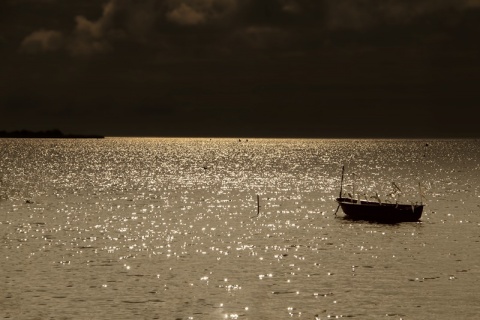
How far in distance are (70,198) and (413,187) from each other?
77500mm

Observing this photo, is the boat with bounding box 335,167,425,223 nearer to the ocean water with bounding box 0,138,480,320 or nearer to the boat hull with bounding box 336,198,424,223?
the boat hull with bounding box 336,198,424,223

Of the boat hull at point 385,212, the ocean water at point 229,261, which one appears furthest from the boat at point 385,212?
the ocean water at point 229,261

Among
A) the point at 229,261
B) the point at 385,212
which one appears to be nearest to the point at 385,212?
the point at 385,212

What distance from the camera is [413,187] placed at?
165750mm

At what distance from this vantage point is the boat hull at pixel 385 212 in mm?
95750

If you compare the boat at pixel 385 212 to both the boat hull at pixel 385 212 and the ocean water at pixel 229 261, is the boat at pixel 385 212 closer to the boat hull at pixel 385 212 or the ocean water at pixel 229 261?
the boat hull at pixel 385 212

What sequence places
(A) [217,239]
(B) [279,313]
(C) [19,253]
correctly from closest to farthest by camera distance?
(B) [279,313]
(C) [19,253]
(A) [217,239]

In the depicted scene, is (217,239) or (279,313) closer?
(279,313)

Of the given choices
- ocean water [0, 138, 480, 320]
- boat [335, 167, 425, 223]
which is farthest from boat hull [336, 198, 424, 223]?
ocean water [0, 138, 480, 320]

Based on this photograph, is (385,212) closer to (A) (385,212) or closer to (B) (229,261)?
(A) (385,212)

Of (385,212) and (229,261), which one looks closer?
(229,261)

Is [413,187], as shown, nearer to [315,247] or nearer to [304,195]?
[304,195]

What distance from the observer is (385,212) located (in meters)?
96.4

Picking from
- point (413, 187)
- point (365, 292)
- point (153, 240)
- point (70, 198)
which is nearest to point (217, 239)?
point (153, 240)
